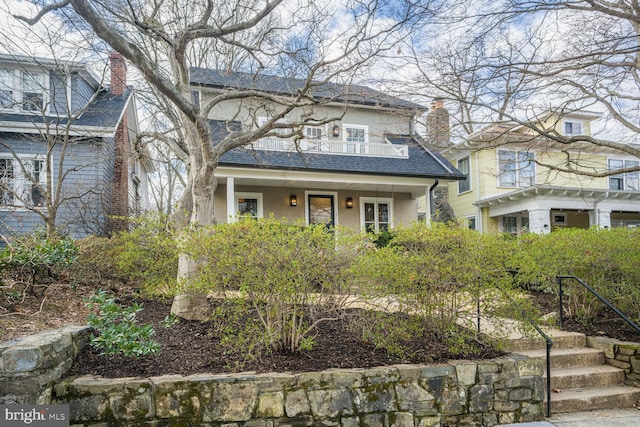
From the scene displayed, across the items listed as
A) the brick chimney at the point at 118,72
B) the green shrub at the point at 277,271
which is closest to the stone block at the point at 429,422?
the green shrub at the point at 277,271

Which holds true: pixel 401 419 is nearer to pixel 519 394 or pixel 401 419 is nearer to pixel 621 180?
pixel 519 394

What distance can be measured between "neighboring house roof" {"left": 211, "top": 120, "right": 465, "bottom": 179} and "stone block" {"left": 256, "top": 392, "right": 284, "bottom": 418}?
6937 mm

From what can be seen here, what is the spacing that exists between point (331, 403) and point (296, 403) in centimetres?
30

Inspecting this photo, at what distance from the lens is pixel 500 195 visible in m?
A: 13.6

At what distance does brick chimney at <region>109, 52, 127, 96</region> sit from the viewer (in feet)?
32.0

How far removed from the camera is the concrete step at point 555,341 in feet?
14.6

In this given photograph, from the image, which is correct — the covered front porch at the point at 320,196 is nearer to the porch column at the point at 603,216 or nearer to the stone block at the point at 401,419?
the stone block at the point at 401,419

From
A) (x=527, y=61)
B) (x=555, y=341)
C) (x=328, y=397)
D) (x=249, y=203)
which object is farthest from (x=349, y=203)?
(x=328, y=397)

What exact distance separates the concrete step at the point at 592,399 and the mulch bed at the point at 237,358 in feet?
2.56

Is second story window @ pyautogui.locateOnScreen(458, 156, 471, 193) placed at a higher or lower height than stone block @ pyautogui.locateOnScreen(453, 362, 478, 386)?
higher

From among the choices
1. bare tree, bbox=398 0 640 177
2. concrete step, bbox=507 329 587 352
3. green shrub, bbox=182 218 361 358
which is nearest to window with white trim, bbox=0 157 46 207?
green shrub, bbox=182 218 361 358

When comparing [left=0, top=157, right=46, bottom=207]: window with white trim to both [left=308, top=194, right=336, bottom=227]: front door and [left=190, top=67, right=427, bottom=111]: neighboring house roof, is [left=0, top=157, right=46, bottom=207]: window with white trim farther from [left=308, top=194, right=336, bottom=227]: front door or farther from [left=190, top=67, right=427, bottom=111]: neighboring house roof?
[left=308, top=194, right=336, bottom=227]: front door

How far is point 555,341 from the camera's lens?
15.1 feet

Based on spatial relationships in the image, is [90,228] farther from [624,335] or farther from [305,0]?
[624,335]
